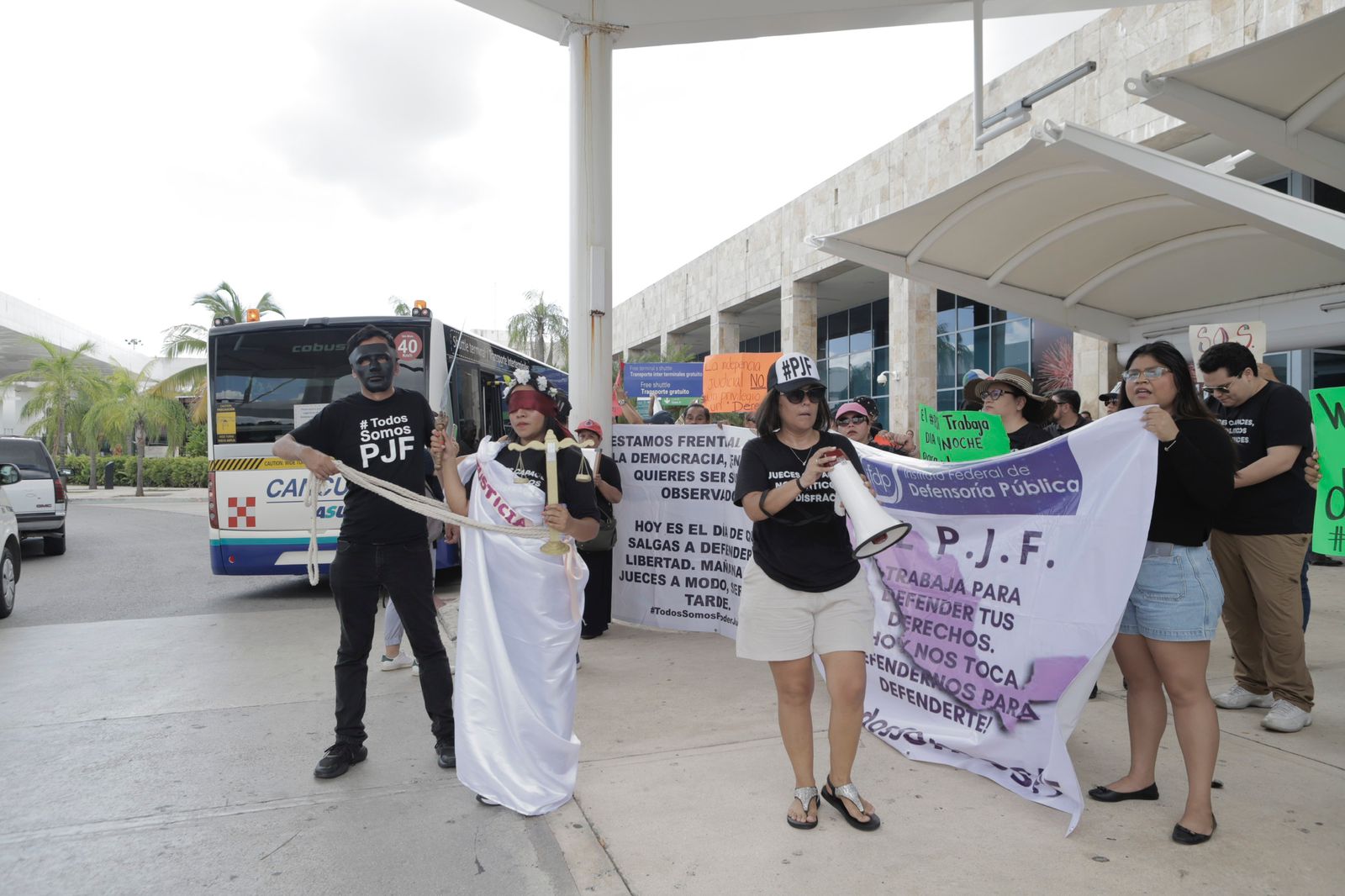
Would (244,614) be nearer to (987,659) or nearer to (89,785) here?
(89,785)

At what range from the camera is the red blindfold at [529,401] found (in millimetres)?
3973

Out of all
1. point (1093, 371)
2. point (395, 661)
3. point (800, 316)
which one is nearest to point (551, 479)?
point (395, 661)

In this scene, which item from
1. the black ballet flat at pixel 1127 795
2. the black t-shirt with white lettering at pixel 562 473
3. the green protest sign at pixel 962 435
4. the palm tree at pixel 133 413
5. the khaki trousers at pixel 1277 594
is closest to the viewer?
the black ballet flat at pixel 1127 795

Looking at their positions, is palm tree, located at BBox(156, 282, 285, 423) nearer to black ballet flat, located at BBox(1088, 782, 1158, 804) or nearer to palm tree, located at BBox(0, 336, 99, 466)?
palm tree, located at BBox(0, 336, 99, 466)

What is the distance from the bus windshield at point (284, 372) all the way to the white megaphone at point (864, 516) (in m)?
6.94

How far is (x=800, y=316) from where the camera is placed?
24.4 meters

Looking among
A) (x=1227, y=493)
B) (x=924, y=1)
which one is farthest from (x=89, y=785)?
(x=924, y=1)

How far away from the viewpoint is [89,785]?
13.3 ft

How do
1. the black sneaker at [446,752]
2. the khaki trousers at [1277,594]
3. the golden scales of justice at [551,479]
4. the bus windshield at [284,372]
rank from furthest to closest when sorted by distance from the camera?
the bus windshield at [284,372] → the khaki trousers at [1277,594] → the black sneaker at [446,752] → the golden scales of justice at [551,479]

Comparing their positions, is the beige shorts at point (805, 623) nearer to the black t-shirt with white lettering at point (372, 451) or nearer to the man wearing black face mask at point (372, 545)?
the man wearing black face mask at point (372, 545)

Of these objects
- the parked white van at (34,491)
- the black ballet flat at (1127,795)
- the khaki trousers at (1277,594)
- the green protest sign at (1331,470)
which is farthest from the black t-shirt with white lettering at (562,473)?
the parked white van at (34,491)

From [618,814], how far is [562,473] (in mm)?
1473

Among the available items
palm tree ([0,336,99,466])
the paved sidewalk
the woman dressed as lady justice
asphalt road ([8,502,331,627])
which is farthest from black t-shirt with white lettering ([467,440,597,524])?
palm tree ([0,336,99,466])

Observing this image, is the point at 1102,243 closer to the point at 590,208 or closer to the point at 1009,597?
the point at 590,208
